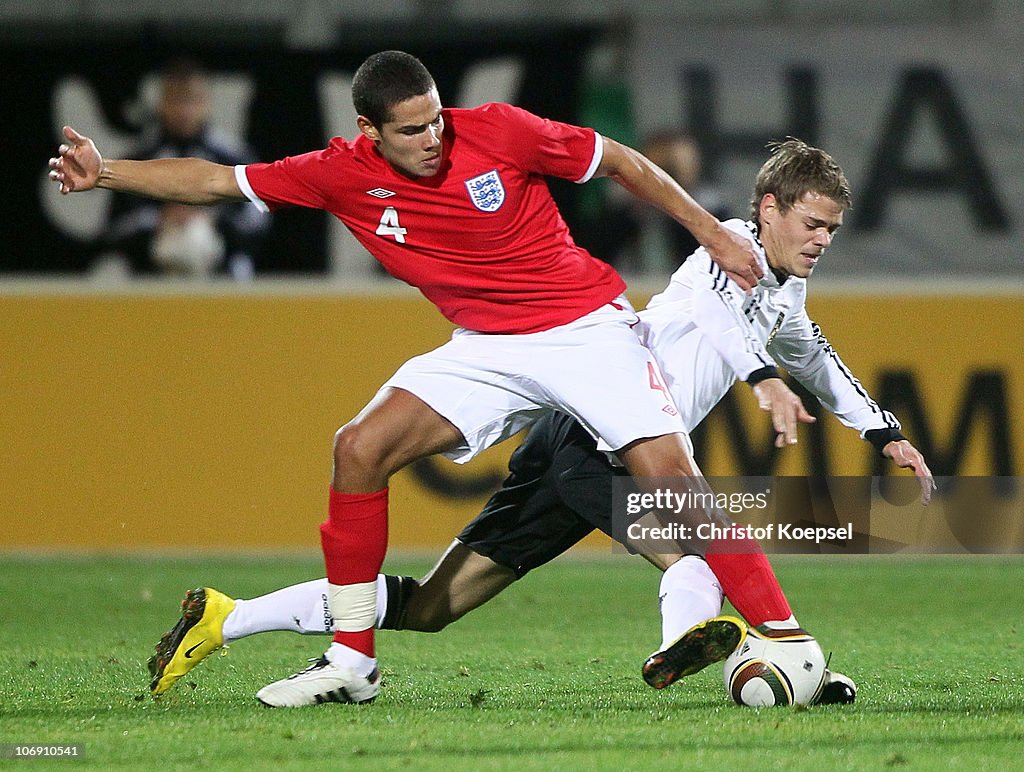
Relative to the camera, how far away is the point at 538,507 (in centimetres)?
488

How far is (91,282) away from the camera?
9.00 m

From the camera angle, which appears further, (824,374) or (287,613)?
(824,374)

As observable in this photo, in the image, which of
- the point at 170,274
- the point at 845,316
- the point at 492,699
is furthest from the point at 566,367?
the point at 170,274

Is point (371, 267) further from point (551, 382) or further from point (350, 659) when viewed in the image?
point (350, 659)

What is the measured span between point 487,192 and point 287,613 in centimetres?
132

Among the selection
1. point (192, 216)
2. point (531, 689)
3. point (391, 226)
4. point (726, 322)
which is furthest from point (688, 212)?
point (192, 216)

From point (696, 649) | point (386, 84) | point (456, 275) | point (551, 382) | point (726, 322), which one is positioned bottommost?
point (696, 649)

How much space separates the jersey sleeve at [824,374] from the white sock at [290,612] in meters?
1.39

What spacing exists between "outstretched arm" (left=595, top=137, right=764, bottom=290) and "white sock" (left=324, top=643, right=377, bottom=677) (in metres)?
1.41

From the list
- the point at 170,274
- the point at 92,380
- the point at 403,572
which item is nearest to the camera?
the point at 403,572

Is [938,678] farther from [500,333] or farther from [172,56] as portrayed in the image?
[172,56]

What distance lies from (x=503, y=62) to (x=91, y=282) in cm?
374

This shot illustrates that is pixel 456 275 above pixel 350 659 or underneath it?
above

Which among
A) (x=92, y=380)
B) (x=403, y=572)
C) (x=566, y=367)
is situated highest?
(x=566, y=367)
